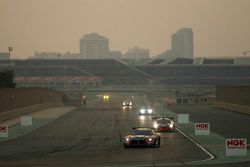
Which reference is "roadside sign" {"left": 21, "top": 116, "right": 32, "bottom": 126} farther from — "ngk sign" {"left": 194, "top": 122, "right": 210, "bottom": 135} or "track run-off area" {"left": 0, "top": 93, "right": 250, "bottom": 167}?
"ngk sign" {"left": 194, "top": 122, "right": 210, "bottom": 135}

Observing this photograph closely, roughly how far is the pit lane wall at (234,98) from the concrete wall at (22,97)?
1023 inches

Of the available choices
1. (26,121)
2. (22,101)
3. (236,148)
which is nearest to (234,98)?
(22,101)

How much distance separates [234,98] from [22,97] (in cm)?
2895

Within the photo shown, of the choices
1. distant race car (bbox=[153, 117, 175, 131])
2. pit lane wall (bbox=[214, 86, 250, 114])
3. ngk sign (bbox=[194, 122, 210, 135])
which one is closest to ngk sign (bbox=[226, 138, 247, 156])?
ngk sign (bbox=[194, 122, 210, 135])

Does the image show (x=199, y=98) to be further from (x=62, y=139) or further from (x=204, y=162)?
(x=204, y=162)

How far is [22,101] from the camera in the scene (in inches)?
3391

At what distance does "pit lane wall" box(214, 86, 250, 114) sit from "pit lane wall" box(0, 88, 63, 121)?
2596 centimetres

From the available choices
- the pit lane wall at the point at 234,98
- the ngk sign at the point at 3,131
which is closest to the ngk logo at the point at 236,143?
the ngk sign at the point at 3,131

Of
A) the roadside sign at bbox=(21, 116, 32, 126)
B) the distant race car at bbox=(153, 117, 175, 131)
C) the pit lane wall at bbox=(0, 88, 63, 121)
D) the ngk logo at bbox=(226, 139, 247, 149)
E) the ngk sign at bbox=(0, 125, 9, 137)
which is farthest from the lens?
the pit lane wall at bbox=(0, 88, 63, 121)

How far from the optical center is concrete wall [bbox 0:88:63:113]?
237 ft

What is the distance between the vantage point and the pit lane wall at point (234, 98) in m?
86.2

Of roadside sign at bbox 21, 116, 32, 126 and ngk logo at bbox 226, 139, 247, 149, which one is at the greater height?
ngk logo at bbox 226, 139, 247, 149

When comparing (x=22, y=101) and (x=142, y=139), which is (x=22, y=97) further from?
(x=142, y=139)

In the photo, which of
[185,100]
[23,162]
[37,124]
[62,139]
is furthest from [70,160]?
[185,100]
